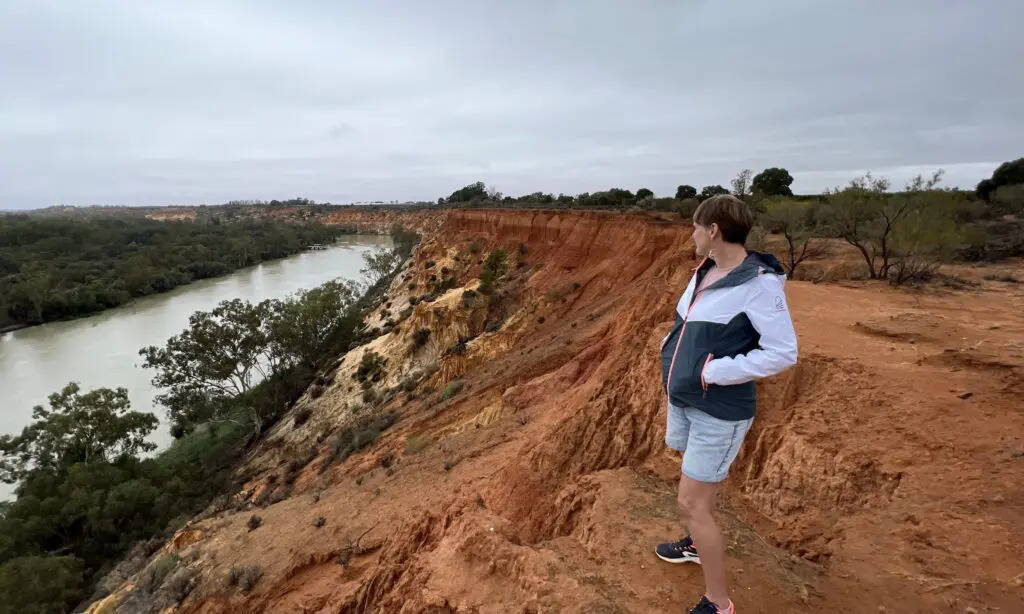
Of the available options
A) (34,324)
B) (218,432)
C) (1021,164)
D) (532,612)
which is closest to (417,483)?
(532,612)

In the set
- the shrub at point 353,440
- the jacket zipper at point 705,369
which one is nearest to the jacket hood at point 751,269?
the jacket zipper at point 705,369

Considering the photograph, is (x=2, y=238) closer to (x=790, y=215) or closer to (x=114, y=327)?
(x=114, y=327)

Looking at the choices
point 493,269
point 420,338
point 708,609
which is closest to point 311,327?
point 420,338

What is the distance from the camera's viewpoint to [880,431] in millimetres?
4574

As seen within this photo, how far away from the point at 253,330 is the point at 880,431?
69.9 feet

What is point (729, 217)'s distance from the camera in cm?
224

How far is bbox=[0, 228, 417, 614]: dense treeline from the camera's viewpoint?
1013 centimetres

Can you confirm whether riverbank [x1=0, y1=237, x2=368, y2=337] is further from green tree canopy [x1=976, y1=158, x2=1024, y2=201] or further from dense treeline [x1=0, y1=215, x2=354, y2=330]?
green tree canopy [x1=976, y1=158, x2=1024, y2=201]

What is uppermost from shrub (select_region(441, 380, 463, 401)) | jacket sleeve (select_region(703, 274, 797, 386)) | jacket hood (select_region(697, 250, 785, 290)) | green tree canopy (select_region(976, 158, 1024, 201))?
green tree canopy (select_region(976, 158, 1024, 201))

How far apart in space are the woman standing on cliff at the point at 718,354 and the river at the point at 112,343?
79.7 feet

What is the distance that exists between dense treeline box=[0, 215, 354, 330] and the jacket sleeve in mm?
55755

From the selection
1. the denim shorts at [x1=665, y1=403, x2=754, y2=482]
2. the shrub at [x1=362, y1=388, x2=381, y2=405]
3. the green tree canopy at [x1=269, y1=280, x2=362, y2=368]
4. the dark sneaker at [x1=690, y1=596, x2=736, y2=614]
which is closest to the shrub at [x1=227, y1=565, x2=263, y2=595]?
the dark sneaker at [x1=690, y1=596, x2=736, y2=614]

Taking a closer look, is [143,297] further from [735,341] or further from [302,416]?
[735,341]

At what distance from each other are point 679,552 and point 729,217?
2.33 m
